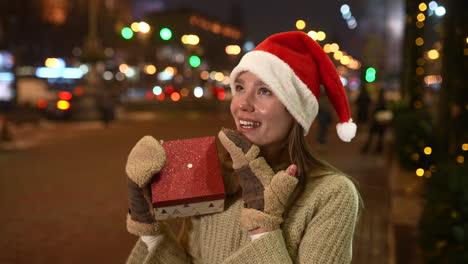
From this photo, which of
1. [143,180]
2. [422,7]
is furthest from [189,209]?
[422,7]

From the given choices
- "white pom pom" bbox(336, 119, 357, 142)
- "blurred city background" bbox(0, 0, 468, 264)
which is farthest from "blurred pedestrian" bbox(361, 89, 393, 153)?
"white pom pom" bbox(336, 119, 357, 142)

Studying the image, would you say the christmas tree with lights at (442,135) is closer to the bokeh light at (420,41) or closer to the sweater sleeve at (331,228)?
the bokeh light at (420,41)

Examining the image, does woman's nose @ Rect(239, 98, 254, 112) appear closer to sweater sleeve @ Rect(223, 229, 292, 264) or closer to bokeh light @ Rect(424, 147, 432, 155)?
sweater sleeve @ Rect(223, 229, 292, 264)

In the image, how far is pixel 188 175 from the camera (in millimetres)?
2049

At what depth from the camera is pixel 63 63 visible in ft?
119

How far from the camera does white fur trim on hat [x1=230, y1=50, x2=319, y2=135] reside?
2061 mm

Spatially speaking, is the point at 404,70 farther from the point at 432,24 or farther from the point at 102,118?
the point at 102,118

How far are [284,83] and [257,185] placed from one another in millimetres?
412

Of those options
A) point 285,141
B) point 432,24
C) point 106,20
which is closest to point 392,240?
point 285,141

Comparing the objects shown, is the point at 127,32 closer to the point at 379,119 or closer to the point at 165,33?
the point at 165,33

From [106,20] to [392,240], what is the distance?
31186 mm

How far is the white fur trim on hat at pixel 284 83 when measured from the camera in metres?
2.06

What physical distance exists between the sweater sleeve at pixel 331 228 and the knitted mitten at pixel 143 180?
24.3 inches

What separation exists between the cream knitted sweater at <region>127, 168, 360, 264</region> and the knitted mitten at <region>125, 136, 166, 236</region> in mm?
114
